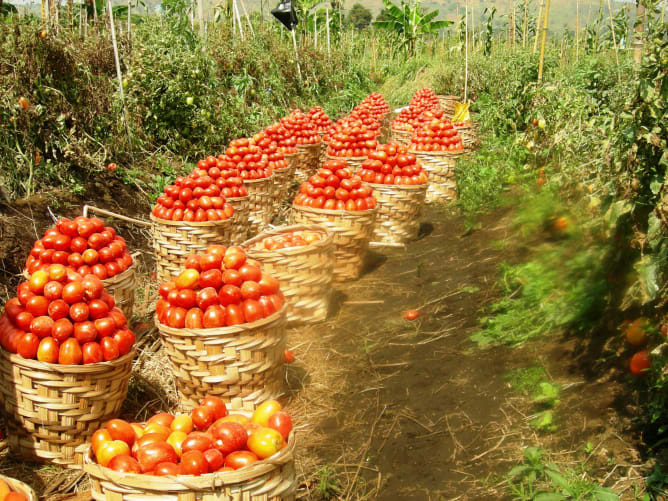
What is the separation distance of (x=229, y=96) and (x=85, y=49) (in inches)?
110

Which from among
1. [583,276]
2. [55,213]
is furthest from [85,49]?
[583,276]

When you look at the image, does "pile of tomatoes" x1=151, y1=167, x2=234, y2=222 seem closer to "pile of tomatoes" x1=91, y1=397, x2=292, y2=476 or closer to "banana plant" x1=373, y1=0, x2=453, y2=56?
"pile of tomatoes" x1=91, y1=397, x2=292, y2=476

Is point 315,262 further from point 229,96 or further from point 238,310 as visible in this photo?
point 229,96

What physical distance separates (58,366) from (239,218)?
3.10m

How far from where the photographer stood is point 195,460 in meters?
2.26

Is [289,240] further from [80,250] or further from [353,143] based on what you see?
[353,143]

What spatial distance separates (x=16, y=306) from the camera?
3230 mm

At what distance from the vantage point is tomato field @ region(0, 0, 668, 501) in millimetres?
2852

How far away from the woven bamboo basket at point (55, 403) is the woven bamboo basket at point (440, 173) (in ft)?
18.8

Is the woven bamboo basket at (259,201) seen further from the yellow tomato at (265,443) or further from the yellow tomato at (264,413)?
the yellow tomato at (265,443)

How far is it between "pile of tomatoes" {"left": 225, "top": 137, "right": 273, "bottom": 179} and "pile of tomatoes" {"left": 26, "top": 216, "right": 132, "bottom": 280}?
8.47ft

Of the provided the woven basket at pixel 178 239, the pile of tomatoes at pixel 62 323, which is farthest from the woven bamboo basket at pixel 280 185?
the pile of tomatoes at pixel 62 323

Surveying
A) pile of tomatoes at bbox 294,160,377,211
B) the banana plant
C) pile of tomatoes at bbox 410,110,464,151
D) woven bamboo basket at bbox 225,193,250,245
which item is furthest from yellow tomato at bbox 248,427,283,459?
the banana plant

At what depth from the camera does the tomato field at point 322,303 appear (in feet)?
9.36
